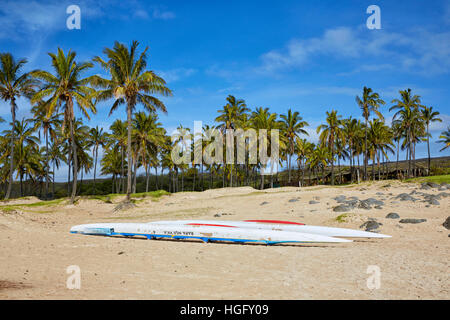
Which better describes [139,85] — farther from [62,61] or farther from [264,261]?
[264,261]

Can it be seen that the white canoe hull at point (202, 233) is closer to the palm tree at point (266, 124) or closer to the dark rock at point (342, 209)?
the dark rock at point (342, 209)

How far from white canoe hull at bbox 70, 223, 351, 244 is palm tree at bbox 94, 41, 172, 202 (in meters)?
13.6

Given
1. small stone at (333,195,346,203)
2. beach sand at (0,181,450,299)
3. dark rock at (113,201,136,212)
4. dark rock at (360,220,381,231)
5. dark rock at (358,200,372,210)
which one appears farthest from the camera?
dark rock at (113,201,136,212)

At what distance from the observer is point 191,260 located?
840cm

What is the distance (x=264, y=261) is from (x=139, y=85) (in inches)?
885

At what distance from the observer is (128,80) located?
26594 millimetres

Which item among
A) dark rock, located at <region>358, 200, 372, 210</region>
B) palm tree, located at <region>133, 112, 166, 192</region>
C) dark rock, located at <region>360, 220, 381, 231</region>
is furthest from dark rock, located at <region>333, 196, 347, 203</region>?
palm tree, located at <region>133, 112, 166, 192</region>

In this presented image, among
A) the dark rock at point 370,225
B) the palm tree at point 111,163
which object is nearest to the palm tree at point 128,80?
the dark rock at point 370,225

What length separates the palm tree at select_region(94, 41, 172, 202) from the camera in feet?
86.5

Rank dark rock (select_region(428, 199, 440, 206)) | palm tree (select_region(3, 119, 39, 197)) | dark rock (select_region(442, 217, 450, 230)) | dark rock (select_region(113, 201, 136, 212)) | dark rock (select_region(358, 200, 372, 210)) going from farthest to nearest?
palm tree (select_region(3, 119, 39, 197)), dark rock (select_region(113, 201, 136, 212)), dark rock (select_region(358, 200, 372, 210)), dark rock (select_region(428, 199, 440, 206)), dark rock (select_region(442, 217, 450, 230))

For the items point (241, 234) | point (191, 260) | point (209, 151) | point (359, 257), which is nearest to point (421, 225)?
point (359, 257)

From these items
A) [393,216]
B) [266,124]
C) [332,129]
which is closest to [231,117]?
[266,124]

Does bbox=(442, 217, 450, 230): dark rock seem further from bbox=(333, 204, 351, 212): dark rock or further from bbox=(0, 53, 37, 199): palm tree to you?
bbox=(0, 53, 37, 199): palm tree

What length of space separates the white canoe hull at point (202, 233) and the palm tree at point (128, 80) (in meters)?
13.6
